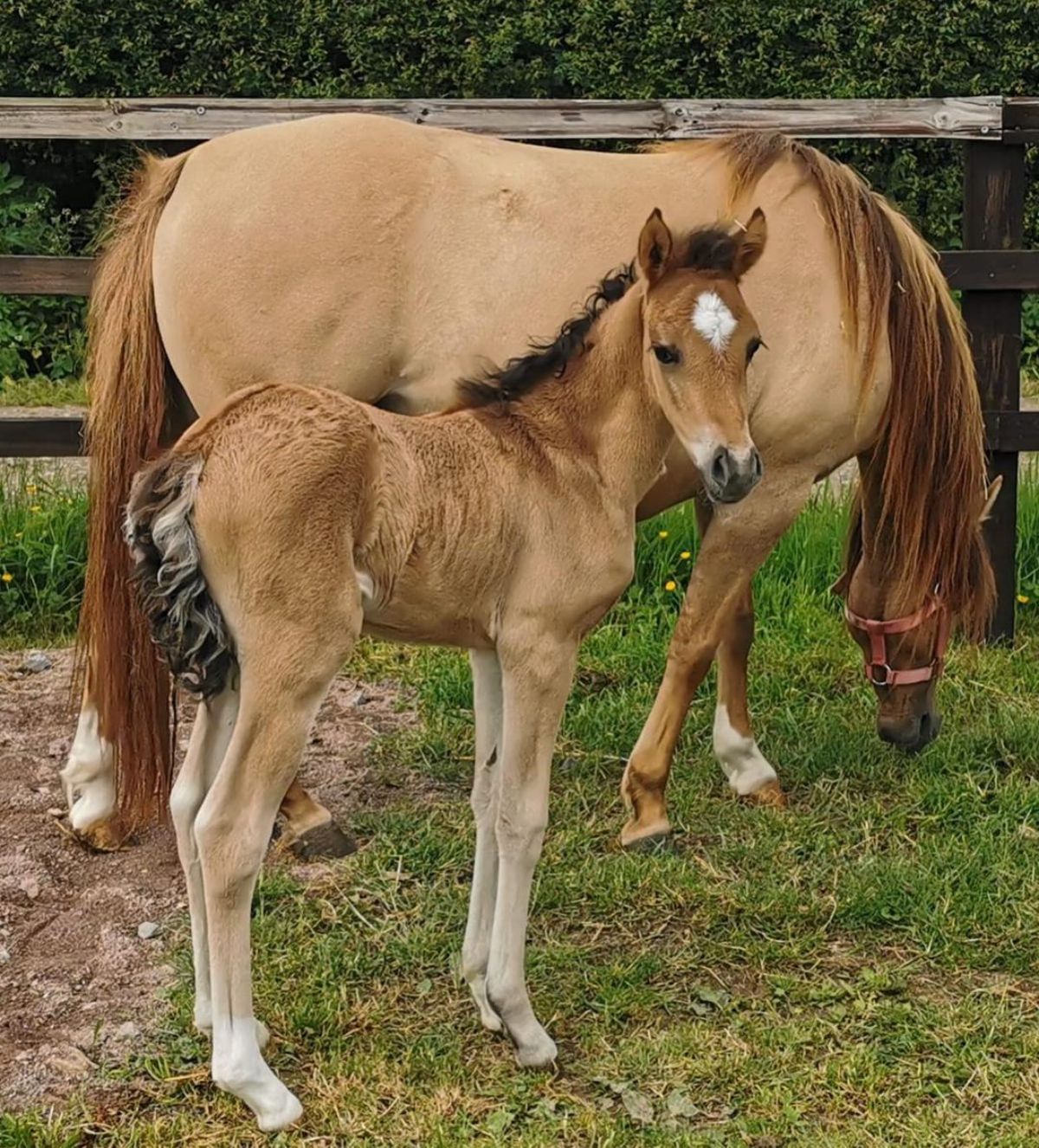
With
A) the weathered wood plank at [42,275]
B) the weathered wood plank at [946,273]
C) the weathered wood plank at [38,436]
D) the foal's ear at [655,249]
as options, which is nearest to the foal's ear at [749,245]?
the foal's ear at [655,249]

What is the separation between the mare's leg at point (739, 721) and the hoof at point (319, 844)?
3.88ft

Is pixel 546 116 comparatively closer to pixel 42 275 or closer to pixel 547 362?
pixel 42 275

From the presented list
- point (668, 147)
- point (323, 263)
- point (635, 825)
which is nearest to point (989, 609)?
point (635, 825)

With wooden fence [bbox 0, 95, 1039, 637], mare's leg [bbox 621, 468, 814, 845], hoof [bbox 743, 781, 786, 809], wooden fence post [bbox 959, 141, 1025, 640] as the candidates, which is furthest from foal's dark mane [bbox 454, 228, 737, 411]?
wooden fence post [bbox 959, 141, 1025, 640]

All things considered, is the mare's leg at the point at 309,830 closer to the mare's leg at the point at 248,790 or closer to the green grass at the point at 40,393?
the mare's leg at the point at 248,790

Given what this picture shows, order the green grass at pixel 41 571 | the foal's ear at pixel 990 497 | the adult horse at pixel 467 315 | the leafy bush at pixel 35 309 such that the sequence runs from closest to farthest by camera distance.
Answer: the adult horse at pixel 467 315, the foal's ear at pixel 990 497, the green grass at pixel 41 571, the leafy bush at pixel 35 309

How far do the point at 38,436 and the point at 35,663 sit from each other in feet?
2.69

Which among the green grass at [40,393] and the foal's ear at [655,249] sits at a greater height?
the foal's ear at [655,249]

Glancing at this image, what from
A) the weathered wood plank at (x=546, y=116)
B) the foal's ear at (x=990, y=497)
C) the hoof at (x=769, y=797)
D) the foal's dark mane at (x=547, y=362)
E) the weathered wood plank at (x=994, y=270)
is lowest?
the hoof at (x=769, y=797)

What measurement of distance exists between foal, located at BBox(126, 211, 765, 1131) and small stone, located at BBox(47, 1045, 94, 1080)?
255 millimetres

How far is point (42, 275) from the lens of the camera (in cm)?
523

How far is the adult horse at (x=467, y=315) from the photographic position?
3.83 meters

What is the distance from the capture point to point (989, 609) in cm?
435

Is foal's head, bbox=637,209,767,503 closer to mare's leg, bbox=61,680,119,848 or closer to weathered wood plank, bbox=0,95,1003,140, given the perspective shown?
mare's leg, bbox=61,680,119,848
